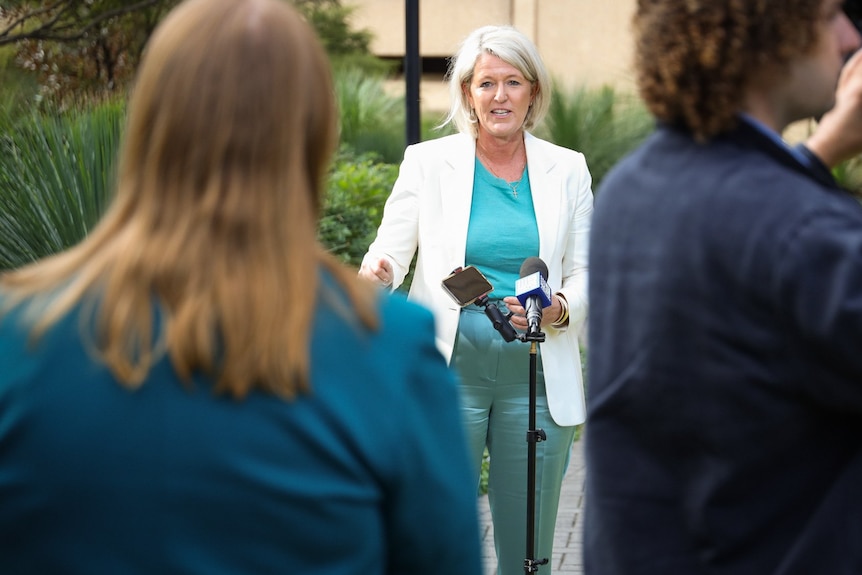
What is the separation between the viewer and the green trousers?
436cm

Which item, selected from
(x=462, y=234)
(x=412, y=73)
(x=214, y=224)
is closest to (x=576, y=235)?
(x=462, y=234)

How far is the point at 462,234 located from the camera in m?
4.41

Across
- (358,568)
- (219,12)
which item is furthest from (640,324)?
(219,12)

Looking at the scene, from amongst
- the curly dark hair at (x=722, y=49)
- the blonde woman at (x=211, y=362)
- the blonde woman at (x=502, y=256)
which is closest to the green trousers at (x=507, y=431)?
the blonde woman at (x=502, y=256)

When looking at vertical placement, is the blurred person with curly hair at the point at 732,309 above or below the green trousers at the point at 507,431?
above

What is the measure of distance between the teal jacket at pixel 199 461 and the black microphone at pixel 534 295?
243 centimetres

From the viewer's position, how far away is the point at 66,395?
1.46 m

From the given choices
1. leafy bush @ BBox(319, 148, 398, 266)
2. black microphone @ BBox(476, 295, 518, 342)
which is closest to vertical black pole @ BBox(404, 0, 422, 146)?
leafy bush @ BBox(319, 148, 398, 266)

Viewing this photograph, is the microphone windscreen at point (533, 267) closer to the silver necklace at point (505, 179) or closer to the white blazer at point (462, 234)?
the white blazer at point (462, 234)

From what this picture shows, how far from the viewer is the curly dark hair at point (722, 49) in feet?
6.17

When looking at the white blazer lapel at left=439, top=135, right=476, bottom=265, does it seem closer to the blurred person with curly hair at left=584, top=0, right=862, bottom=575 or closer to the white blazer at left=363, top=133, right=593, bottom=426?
the white blazer at left=363, top=133, right=593, bottom=426

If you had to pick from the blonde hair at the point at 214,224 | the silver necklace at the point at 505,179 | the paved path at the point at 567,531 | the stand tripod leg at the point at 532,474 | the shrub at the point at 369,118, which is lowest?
the shrub at the point at 369,118

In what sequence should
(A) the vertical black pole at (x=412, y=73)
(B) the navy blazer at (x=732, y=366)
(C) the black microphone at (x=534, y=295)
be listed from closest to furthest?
(B) the navy blazer at (x=732, y=366) → (C) the black microphone at (x=534, y=295) → (A) the vertical black pole at (x=412, y=73)

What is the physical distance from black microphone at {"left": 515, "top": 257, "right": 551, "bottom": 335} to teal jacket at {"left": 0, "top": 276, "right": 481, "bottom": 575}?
7.99ft
